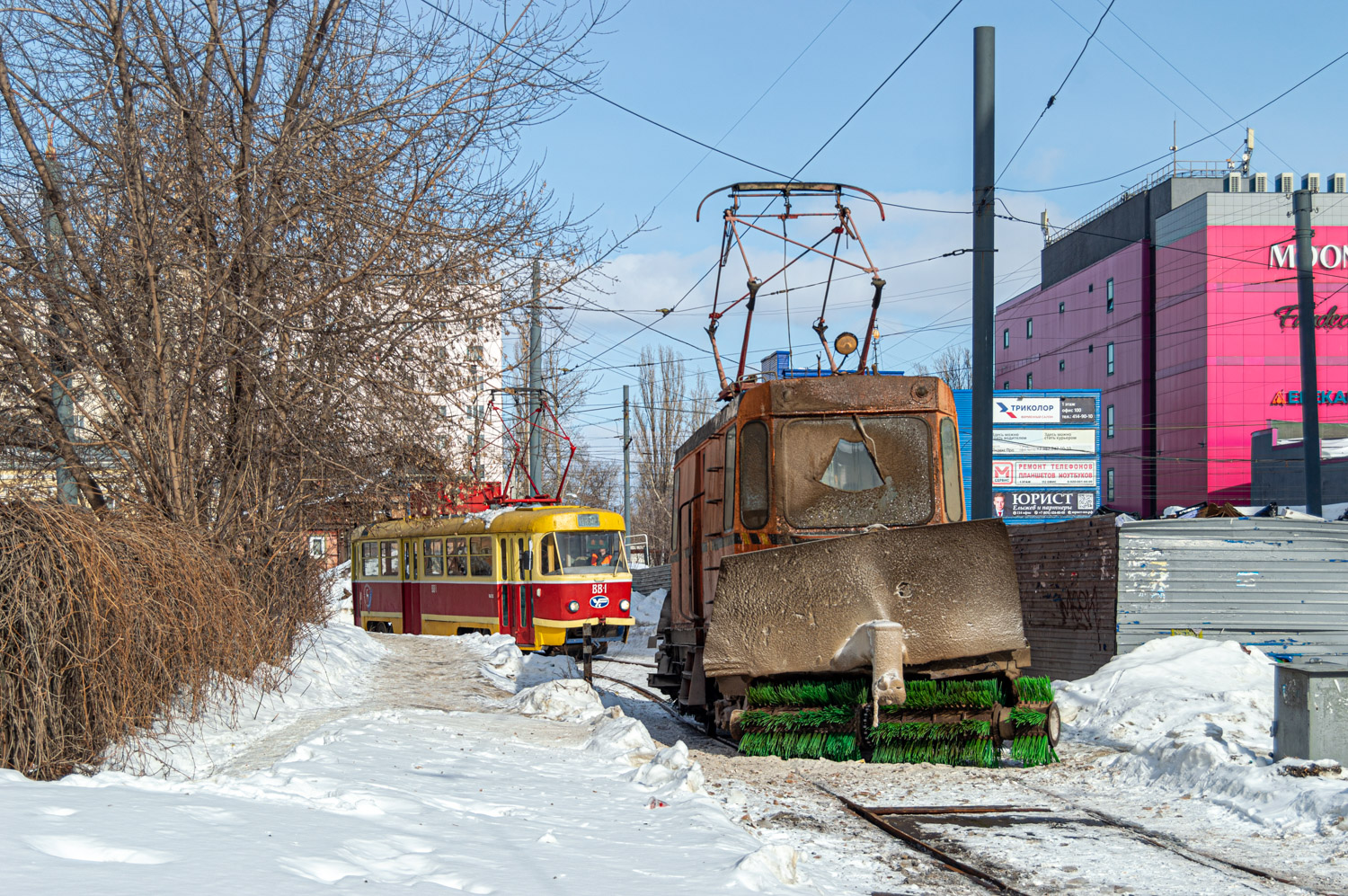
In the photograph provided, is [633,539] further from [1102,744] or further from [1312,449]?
[1102,744]

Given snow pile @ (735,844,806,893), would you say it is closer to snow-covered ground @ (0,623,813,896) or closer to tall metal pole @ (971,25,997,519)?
snow-covered ground @ (0,623,813,896)

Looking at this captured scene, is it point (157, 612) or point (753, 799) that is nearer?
point (157, 612)

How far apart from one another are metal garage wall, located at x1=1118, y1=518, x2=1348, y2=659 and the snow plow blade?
4892 millimetres

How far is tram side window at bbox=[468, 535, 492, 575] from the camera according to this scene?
22516mm

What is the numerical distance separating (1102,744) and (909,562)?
2.82 meters

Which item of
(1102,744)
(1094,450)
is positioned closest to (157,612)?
(1102,744)

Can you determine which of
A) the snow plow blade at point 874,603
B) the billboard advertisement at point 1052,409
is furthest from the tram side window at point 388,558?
the billboard advertisement at point 1052,409

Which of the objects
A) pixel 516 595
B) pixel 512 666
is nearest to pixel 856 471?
pixel 512 666

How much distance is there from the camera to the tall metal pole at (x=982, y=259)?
41.2ft

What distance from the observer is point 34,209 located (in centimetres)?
1012

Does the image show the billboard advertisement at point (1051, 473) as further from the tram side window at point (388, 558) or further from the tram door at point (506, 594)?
the tram door at point (506, 594)

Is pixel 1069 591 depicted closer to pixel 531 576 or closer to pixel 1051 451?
pixel 531 576

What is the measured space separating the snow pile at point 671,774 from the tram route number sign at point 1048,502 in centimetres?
3379

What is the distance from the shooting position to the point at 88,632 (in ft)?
21.9
